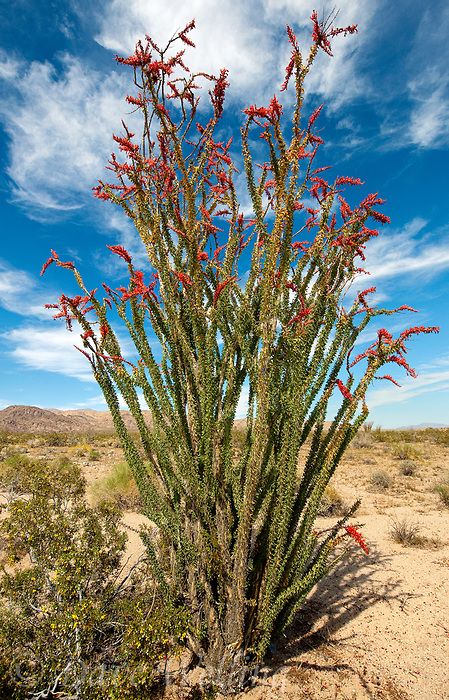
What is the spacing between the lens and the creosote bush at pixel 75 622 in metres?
3.07

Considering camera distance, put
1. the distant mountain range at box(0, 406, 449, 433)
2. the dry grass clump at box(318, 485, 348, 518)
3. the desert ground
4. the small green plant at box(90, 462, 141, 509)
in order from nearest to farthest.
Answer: the desert ground < the dry grass clump at box(318, 485, 348, 518) < the small green plant at box(90, 462, 141, 509) < the distant mountain range at box(0, 406, 449, 433)

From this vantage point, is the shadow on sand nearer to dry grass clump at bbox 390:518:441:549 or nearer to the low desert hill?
dry grass clump at bbox 390:518:441:549

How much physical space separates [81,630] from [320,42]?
468 centimetres

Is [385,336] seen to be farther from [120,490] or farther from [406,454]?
[406,454]

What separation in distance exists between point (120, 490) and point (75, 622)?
7.94 meters

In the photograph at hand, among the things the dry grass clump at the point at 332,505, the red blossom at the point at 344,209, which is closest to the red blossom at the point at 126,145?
the red blossom at the point at 344,209

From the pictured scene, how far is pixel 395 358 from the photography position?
3.15 m

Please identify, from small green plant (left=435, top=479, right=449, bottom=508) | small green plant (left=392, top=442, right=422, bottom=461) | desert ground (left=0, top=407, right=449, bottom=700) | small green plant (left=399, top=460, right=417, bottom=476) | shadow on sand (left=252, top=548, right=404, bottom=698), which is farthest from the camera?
small green plant (left=392, top=442, right=422, bottom=461)

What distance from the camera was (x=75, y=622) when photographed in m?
2.95

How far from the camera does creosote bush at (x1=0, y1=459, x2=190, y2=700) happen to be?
3068mm

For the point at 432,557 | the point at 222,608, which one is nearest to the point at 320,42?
the point at 222,608

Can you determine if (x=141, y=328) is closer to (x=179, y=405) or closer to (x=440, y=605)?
(x=179, y=405)

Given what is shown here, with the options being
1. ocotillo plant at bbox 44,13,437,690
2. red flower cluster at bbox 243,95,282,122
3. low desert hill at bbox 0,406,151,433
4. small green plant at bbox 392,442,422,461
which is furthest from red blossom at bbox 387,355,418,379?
low desert hill at bbox 0,406,151,433

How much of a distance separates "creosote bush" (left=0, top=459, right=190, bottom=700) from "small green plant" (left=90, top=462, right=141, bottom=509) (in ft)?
18.7
